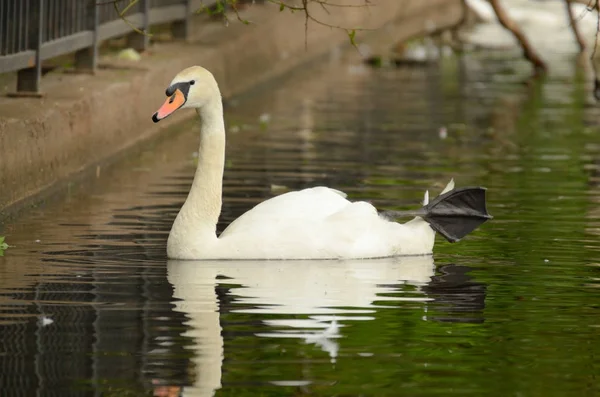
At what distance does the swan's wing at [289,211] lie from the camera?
10016 millimetres

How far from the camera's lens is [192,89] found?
1033 cm

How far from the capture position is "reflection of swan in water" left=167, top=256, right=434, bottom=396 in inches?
304

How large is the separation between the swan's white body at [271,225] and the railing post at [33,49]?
359 cm

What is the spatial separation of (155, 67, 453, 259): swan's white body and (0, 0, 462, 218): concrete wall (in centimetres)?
118

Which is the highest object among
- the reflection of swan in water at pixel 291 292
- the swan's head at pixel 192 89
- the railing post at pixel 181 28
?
the railing post at pixel 181 28

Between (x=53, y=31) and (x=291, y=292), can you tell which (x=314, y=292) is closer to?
(x=291, y=292)

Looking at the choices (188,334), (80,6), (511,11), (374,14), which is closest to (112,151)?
(80,6)

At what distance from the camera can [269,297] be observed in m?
8.87

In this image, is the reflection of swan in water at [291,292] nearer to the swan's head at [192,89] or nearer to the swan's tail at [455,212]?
the swan's tail at [455,212]

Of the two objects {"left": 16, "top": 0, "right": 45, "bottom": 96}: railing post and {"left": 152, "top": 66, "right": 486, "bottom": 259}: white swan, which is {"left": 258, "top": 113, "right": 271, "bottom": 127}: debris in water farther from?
{"left": 152, "top": 66, "right": 486, "bottom": 259}: white swan

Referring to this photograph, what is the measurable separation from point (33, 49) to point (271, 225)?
4405 millimetres

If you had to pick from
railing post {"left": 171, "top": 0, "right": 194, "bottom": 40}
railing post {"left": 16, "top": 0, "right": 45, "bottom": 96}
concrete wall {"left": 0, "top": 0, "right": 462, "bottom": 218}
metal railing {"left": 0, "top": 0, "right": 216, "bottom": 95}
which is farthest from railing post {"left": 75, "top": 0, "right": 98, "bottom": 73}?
railing post {"left": 171, "top": 0, "right": 194, "bottom": 40}

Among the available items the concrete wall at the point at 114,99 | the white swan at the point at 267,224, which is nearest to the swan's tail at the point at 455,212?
the white swan at the point at 267,224

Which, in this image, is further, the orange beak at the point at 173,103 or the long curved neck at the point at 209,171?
the long curved neck at the point at 209,171
